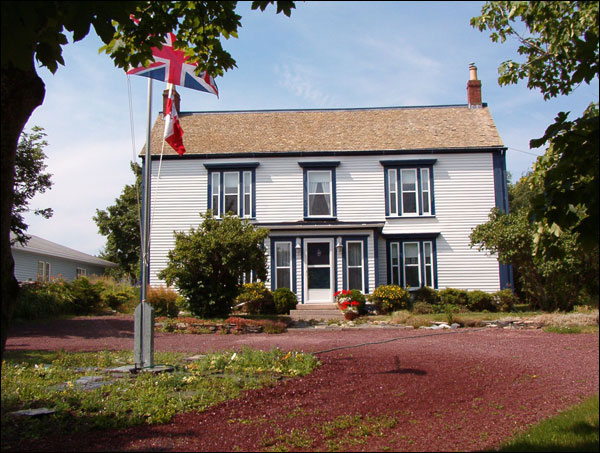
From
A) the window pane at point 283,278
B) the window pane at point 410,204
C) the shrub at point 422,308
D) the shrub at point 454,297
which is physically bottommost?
the shrub at point 422,308

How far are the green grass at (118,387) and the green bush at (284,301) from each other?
10.2m

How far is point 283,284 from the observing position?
20.7 metres

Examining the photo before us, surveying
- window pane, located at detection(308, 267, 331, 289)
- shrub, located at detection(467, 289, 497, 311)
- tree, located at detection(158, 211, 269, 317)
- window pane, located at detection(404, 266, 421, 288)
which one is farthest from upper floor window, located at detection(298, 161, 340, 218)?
shrub, located at detection(467, 289, 497, 311)

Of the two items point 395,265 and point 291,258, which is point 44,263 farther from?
point 395,265

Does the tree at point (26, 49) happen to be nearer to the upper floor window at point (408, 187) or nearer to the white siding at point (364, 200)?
the white siding at point (364, 200)

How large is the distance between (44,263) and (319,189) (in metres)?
19.2

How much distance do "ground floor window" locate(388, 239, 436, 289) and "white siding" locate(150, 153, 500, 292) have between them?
0.39m

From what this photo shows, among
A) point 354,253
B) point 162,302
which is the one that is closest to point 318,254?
point 354,253

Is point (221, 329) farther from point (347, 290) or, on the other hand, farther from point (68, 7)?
point (68, 7)

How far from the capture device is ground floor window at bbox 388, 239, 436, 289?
836 inches

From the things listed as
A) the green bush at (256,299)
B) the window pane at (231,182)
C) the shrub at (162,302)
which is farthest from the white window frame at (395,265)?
the shrub at (162,302)

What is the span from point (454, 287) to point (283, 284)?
7.47 meters

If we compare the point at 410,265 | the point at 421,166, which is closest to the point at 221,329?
the point at 410,265

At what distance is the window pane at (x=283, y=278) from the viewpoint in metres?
20.7
